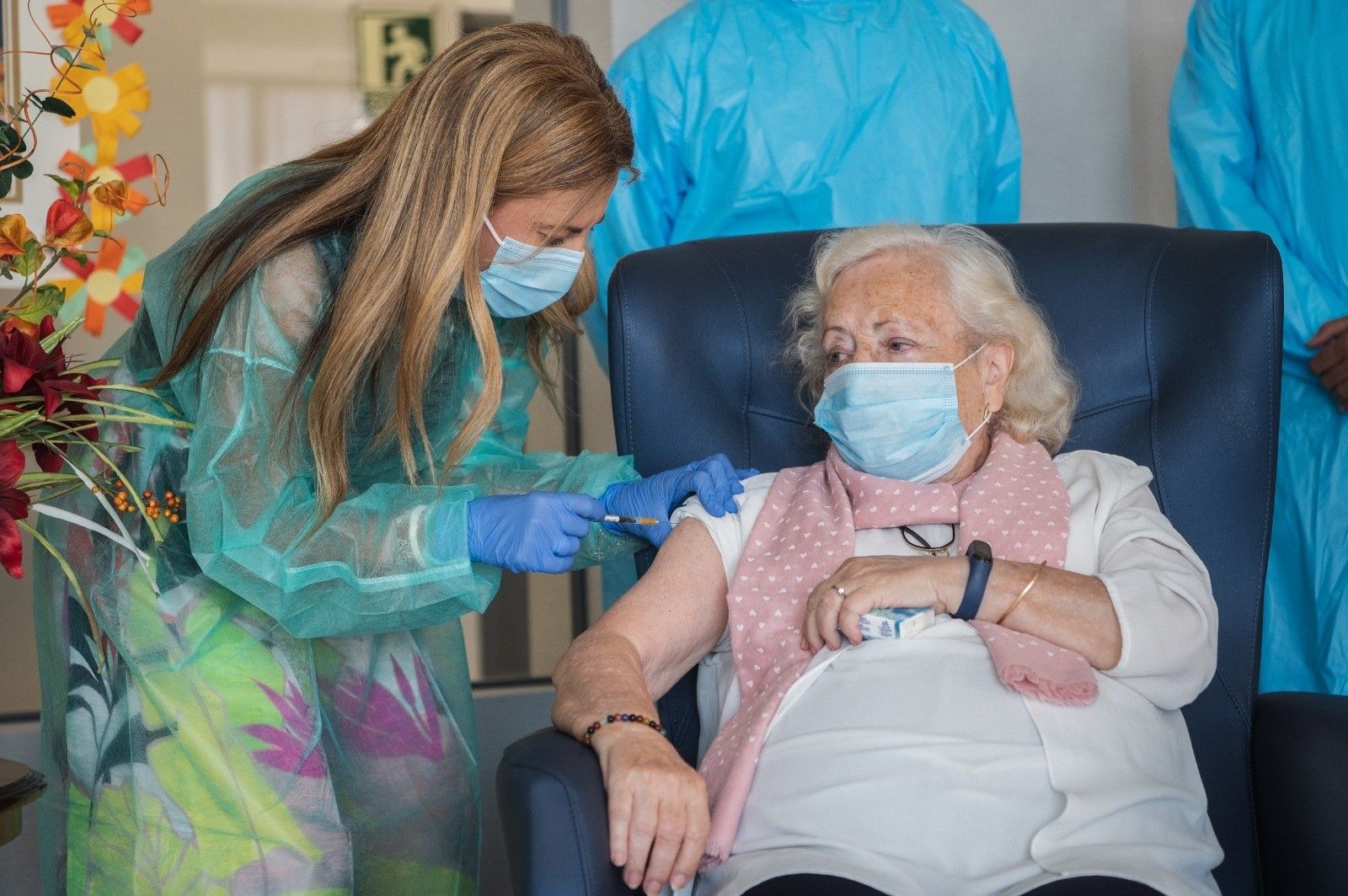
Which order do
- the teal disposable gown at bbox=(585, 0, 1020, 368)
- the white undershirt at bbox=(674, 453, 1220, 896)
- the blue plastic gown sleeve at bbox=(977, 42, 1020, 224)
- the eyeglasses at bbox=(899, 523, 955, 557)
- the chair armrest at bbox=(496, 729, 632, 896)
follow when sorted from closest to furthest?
the chair armrest at bbox=(496, 729, 632, 896) < the white undershirt at bbox=(674, 453, 1220, 896) < the eyeglasses at bbox=(899, 523, 955, 557) < the teal disposable gown at bbox=(585, 0, 1020, 368) < the blue plastic gown sleeve at bbox=(977, 42, 1020, 224)

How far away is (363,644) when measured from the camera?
170 cm

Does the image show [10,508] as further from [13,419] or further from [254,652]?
[254,652]

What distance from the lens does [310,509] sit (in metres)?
1.52

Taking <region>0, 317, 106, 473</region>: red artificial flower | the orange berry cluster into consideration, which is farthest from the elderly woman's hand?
<region>0, 317, 106, 473</region>: red artificial flower

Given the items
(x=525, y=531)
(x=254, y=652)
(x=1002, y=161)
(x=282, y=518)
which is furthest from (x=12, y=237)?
(x=1002, y=161)

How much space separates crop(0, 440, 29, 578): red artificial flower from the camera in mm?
1359

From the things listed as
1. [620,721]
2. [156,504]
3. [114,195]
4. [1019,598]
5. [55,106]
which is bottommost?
[620,721]

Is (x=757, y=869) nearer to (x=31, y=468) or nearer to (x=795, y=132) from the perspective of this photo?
(x=795, y=132)

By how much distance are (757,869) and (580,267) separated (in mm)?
833

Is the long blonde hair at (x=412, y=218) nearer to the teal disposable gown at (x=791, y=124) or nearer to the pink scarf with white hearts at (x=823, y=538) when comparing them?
the pink scarf with white hearts at (x=823, y=538)

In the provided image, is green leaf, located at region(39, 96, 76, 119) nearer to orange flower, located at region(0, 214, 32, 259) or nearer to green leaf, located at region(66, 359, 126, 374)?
orange flower, located at region(0, 214, 32, 259)

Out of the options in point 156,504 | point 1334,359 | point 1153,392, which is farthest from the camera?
→ point 1334,359

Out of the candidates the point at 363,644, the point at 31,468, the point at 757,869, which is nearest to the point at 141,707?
the point at 363,644

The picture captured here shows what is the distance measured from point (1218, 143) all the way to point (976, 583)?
4.46 feet
